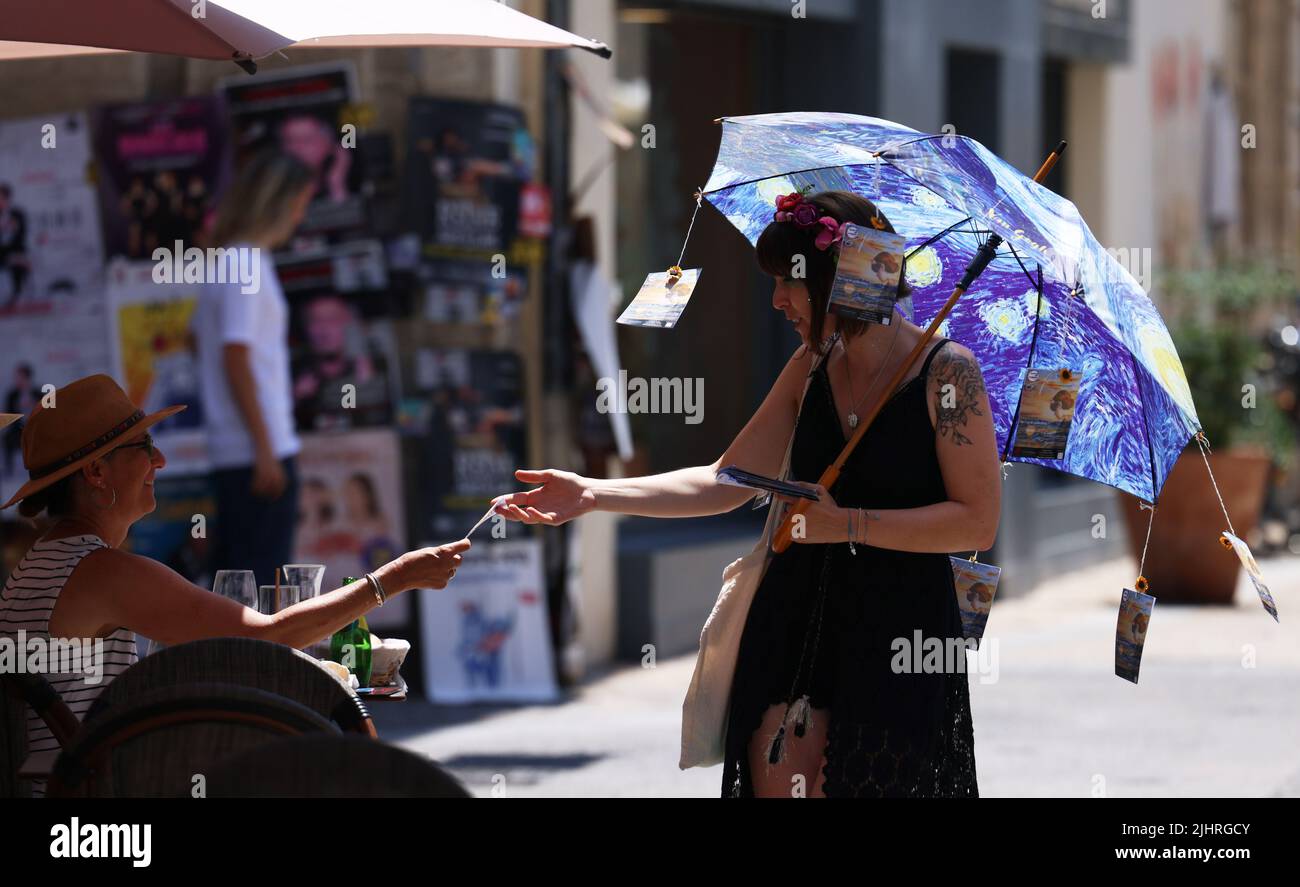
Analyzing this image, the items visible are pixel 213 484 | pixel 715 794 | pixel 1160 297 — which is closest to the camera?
pixel 715 794

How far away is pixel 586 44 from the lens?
14.0 feet

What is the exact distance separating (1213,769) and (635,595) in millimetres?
3319

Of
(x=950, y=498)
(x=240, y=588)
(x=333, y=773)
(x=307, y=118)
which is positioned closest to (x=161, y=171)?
(x=307, y=118)

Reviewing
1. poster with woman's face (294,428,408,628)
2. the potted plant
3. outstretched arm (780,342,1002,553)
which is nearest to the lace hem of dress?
outstretched arm (780,342,1002,553)

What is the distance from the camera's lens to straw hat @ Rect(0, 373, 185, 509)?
3641 millimetres

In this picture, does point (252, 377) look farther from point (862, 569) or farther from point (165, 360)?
point (862, 569)

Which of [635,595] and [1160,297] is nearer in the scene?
[635,595]

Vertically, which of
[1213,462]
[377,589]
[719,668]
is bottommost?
[1213,462]

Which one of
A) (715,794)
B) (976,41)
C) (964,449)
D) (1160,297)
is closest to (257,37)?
(964,449)

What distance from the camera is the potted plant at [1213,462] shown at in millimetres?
12047

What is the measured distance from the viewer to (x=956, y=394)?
3.77m

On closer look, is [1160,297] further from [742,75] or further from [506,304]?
[506,304]

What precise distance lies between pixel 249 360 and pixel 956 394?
3.96 meters

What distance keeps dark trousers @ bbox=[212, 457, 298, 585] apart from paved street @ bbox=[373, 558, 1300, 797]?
0.87 metres
